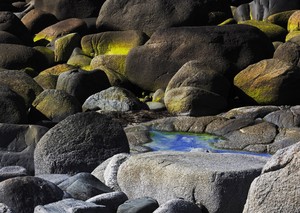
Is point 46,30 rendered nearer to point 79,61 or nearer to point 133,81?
point 79,61

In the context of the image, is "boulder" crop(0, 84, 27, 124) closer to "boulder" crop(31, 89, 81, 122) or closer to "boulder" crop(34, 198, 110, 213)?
"boulder" crop(31, 89, 81, 122)

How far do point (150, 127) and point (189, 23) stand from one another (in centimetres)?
935

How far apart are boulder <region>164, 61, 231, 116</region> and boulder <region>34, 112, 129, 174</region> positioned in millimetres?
6750

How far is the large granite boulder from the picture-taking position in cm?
1906

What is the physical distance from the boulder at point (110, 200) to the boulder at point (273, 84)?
10.4 meters

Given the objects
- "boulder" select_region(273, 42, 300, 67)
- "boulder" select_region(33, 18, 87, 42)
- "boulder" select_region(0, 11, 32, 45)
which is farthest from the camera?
"boulder" select_region(33, 18, 87, 42)

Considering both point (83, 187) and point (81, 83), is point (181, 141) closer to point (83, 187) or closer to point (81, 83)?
point (81, 83)

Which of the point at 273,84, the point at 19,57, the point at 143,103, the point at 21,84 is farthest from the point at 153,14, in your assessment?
the point at 21,84

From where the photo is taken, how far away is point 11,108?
47.0 feet

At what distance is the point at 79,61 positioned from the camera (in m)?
22.1

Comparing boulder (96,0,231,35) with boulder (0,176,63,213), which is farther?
boulder (96,0,231,35)

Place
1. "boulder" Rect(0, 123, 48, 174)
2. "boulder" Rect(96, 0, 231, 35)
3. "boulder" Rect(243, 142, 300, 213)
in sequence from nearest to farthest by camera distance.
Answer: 1. "boulder" Rect(243, 142, 300, 213)
2. "boulder" Rect(0, 123, 48, 174)
3. "boulder" Rect(96, 0, 231, 35)

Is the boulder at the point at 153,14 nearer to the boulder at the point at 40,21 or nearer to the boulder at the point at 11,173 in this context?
the boulder at the point at 40,21

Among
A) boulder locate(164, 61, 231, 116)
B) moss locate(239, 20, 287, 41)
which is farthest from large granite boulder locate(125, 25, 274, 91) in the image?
moss locate(239, 20, 287, 41)
